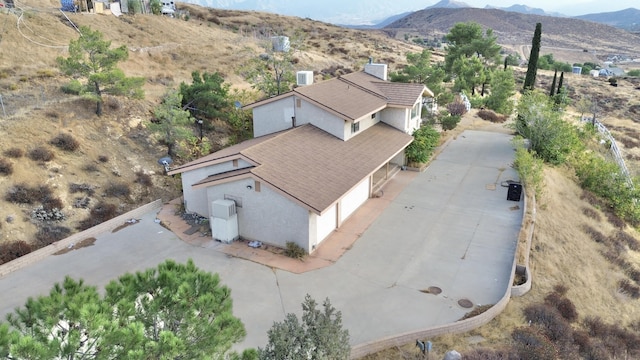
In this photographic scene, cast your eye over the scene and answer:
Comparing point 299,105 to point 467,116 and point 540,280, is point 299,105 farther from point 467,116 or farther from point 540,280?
point 467,116

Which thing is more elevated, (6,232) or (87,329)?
(87,329)

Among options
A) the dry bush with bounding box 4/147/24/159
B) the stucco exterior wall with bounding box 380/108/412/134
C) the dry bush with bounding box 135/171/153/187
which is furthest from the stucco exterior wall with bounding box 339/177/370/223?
the dry bush with bounding box 4/147/24/159

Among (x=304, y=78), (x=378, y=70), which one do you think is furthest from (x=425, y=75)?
(x=304, y=78)

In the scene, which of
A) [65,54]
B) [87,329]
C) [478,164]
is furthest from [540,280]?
[65,54]

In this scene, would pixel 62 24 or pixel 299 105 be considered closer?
pixel 299 105

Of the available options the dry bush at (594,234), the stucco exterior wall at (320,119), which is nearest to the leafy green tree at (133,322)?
the stucco exterior wall at (320,119)
